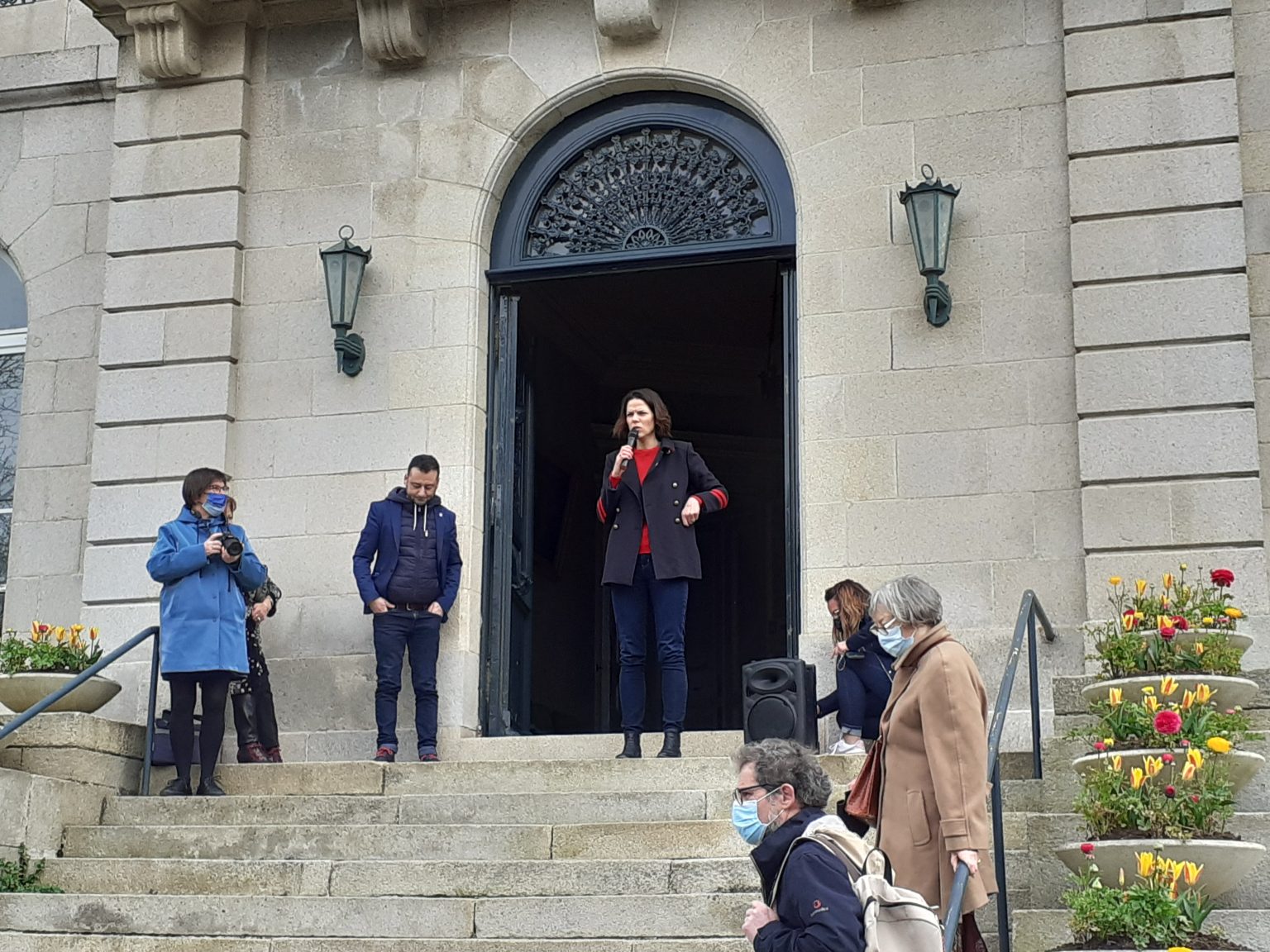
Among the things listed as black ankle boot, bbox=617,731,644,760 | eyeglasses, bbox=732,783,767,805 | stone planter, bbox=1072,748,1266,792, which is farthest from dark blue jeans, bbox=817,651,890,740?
eyeglasses, bbox=732,783,767,805

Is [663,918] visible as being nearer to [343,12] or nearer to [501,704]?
[501,704]

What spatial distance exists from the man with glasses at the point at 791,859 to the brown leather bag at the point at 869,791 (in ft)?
4.20

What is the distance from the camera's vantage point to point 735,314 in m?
17.2

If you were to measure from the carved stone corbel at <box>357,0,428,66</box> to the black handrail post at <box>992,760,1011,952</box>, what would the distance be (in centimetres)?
656

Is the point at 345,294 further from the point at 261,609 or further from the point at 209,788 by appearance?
the point at 209,788

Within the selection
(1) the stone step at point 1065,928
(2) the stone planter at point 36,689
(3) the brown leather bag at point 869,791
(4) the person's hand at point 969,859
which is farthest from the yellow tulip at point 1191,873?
(2) the stone planter at point 36,689

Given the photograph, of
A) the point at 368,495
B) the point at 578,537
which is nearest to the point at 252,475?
the point at 368,495

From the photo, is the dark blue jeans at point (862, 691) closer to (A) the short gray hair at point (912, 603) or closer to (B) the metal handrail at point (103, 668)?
(A) the short gray hair at point (912, 603)

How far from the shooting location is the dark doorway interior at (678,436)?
52.4ft

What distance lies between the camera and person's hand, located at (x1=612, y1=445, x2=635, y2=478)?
31.8ft

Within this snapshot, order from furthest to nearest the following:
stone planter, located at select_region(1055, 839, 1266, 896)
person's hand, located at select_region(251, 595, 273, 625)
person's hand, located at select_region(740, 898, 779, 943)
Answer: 1. person's hand, located at select_region(251, 595, 273, 625)
2. stone planter, located at select_region(1055, 839, 1266, 896)
3. person's hand, located at select_region(740, 898, 779, 943)

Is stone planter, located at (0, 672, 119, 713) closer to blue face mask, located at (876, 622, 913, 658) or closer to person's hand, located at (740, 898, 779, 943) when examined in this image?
blue face mask, located at (876, 622, 913, 658)

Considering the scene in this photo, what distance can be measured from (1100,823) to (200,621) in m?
4.74

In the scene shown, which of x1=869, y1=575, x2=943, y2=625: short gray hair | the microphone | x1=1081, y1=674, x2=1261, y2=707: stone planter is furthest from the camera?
the microphone
